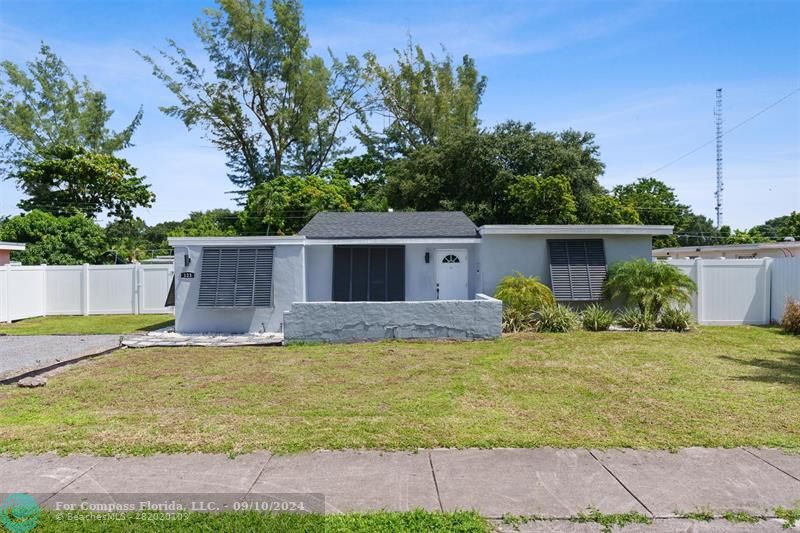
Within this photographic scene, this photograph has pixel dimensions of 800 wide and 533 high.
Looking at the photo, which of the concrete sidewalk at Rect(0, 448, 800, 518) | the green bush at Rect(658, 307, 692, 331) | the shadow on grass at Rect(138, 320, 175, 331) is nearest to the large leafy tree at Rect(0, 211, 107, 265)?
the shadow on grass at Rect(138, 320, 175, 331)

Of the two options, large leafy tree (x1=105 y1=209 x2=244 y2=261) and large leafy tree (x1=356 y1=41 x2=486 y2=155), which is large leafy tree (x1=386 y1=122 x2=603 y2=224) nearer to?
large leafy tree (x1=356 y1=41 x2=486 y2=155)

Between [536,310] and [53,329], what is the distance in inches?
547

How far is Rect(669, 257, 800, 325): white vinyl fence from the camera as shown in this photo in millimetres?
14008

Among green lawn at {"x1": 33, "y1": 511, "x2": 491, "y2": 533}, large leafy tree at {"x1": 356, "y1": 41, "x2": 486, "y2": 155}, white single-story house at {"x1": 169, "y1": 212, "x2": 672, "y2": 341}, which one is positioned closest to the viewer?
green lawn at {"x1": 33, "y1": 511, "x2": 491, "y2": 533}

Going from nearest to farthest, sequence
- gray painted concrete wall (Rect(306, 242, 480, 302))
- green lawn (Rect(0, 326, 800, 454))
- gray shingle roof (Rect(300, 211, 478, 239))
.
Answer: green lawn (Rect(0, 326, 800, 454)) < gray painted concrete wall (Rect(306, 242, 480, 302)) < gray shingle roof (Rect(300, 211, 478, 239))

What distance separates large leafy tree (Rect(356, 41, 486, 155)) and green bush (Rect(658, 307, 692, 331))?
2545cm

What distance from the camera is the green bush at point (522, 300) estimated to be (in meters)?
12.6

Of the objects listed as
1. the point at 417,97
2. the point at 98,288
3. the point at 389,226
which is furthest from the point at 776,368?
the point at 417,97

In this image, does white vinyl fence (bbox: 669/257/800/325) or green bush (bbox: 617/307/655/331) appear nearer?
green bush (bbox: 617/307/655/331)

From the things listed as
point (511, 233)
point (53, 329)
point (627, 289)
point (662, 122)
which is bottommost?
point (53, 329)

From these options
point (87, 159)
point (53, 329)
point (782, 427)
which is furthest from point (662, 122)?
point (87, 159)

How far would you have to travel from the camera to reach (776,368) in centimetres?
834

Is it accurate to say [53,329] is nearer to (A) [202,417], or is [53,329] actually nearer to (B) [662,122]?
(A) [202,417]

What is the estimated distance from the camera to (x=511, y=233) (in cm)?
1374
